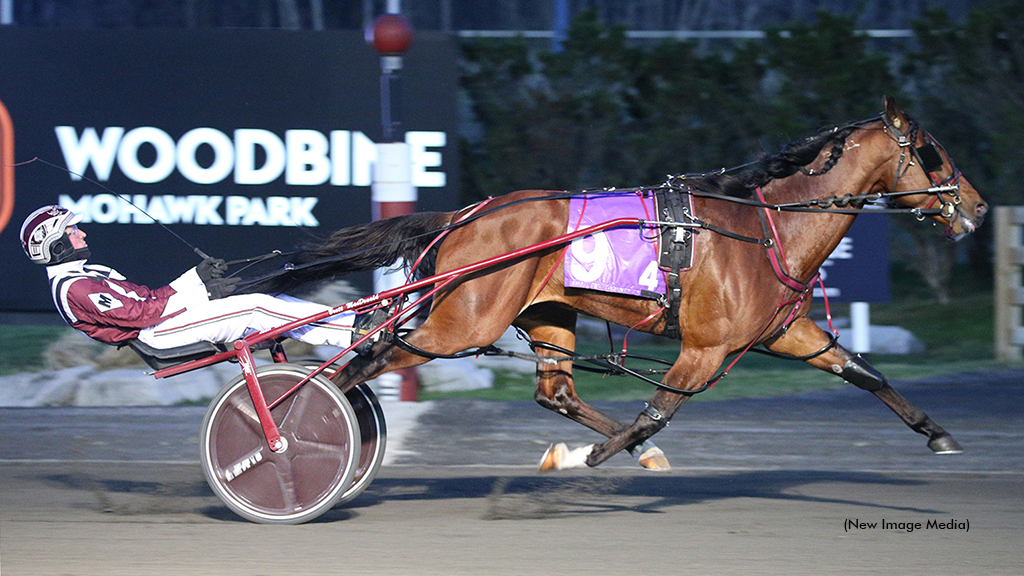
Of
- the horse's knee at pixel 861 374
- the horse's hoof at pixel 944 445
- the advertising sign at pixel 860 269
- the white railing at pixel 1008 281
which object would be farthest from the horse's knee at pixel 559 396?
the white railing at pixel 1008 281

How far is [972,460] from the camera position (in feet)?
20.4

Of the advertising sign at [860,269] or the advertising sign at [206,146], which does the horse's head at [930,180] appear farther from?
the advertising sign at [206,146]

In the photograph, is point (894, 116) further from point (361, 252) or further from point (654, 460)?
point (361, 252)

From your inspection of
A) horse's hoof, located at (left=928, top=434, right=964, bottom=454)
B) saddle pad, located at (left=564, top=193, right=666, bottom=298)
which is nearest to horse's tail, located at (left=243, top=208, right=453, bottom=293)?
saddle pad, located at (left=564, top=193, right=666, bottom=298)

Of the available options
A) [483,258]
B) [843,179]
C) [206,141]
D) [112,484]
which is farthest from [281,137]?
[843,179]

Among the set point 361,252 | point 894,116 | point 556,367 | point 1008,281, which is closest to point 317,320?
point 361,252

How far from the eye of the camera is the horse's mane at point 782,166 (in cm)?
509

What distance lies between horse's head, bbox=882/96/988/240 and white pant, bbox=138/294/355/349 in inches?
104

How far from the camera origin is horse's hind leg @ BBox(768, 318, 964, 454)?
202 inches

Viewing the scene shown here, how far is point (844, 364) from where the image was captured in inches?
205

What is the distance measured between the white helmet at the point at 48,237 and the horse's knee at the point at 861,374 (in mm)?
3550

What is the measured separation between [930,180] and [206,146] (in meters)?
5.97

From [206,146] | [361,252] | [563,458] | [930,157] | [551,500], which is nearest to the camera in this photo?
[930,157]

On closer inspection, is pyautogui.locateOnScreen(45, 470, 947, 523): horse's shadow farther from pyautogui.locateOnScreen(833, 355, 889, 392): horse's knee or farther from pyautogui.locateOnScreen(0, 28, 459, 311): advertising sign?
pyautogui.locateOnScreen(0, 28, 459, 311): advertising sign
